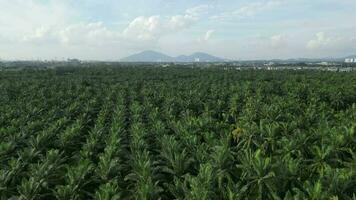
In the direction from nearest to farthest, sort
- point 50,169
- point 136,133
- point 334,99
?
point 50,169
point 136,133
point 334,99

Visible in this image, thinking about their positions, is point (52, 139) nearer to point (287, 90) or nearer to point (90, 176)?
point (90, 176)

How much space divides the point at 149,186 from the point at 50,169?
7.44 metres

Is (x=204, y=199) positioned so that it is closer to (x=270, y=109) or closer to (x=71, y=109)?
(x=270, y=109)

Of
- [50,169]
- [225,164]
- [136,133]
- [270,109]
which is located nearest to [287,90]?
[270,109]

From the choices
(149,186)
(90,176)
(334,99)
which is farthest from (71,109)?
(334,99)

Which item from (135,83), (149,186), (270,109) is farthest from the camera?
(135,83)

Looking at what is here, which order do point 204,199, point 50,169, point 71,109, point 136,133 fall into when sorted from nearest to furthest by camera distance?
point 204,199
point 50,169
point 136,133
point 71,109

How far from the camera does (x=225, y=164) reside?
27672mm

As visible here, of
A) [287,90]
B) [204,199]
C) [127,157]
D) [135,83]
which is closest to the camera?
[204,199]

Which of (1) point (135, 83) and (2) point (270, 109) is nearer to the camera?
(2) point (270, 109)

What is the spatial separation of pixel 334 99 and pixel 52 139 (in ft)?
156

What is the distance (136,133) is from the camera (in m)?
36.5

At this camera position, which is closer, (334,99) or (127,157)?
(127,157)

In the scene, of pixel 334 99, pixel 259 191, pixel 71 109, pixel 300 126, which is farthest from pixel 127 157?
pixel 334 99
